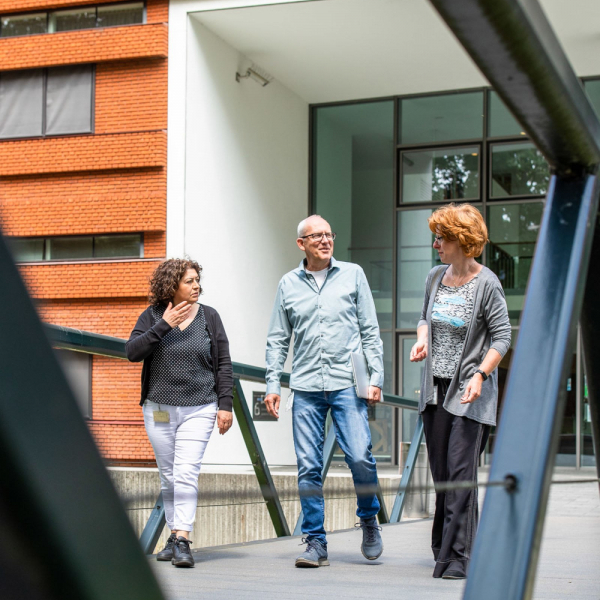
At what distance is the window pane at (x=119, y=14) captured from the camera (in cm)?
1644

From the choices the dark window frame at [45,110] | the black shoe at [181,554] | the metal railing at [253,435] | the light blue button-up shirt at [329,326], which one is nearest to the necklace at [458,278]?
the light blue button-up shirt at [329,326]

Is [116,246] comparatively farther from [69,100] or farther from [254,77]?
[254,77]

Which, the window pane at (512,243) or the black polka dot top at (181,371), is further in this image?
the window pane at (512,243)

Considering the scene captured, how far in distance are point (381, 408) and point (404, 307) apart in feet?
6.87

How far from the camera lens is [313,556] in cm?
400

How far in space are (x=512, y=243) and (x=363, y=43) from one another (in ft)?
15.5

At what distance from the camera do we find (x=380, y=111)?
1891 centimetres

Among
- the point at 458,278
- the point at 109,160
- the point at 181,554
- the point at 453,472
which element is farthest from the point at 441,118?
the point at 181,554

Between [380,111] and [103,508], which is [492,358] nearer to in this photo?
[103,508]

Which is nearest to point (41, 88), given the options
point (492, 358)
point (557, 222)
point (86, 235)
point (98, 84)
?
point (98, 84)

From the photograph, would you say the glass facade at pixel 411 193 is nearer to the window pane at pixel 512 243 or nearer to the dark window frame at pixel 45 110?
the window pane at pixel 512 243

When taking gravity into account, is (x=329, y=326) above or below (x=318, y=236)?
below

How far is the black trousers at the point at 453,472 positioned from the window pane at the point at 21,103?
1448 centimetres

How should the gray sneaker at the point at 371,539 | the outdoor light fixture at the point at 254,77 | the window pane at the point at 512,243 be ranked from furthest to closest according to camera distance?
the outdoor light fixture at the point at 254,77
the window pane at the point at 512,243
the gray sneaker at the point at 371,539
